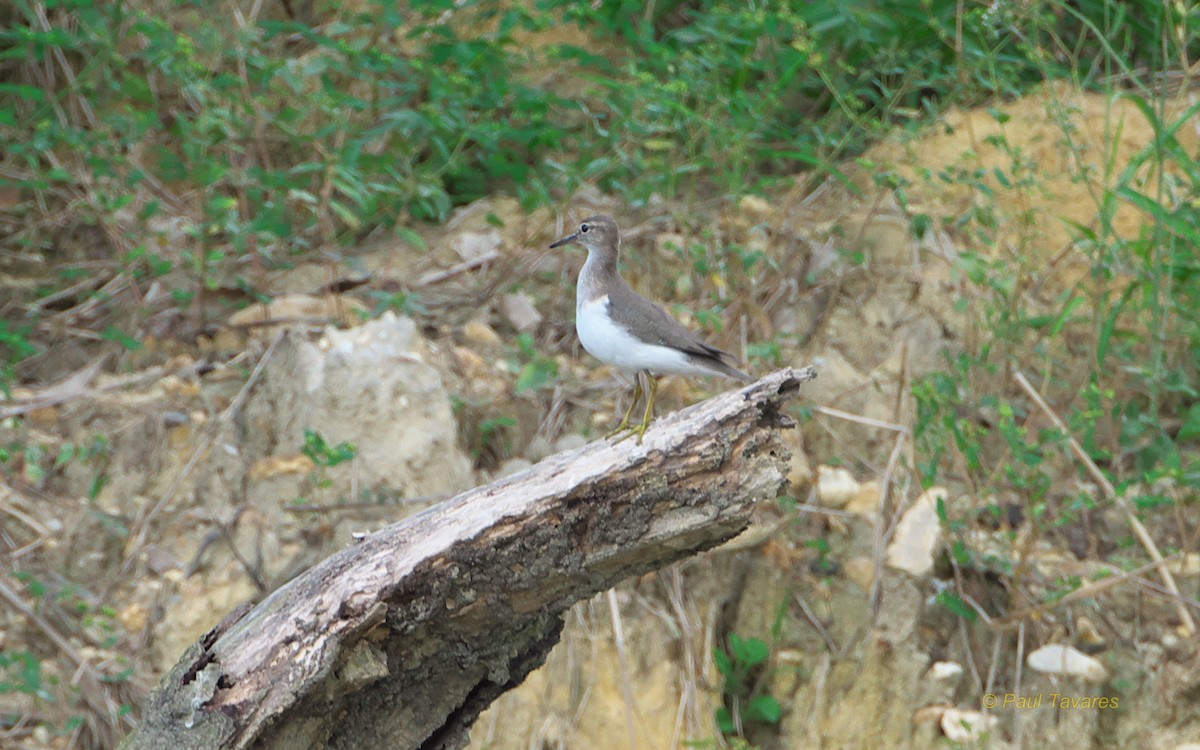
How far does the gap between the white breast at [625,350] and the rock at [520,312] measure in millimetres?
1896

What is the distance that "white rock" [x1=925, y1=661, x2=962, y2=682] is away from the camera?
486 cm

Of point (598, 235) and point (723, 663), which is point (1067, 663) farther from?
point (598, 235)

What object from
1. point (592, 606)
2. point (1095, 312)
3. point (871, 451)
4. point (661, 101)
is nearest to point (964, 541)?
point (871, 451)

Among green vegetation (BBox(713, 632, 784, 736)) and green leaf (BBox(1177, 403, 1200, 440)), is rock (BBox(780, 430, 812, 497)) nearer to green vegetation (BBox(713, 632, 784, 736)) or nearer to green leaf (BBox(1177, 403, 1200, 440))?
green vegetation (BBox(713, 632, 784, 736))

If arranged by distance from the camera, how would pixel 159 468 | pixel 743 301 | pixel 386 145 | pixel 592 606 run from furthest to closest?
pixel 386 145 < pixel 743 301 < pixel 159 468 < pixel 592 606

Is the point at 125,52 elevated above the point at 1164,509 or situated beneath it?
elevated above

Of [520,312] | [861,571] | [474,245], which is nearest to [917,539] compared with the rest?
[861,571]

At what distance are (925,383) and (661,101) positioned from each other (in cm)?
177

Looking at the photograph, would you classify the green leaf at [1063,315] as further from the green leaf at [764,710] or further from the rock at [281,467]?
the rock at [281,467]

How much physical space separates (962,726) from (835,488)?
3.65 feet

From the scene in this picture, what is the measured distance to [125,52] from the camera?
685 centimetres

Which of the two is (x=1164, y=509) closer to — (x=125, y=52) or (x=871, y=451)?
(x=871, y=451)

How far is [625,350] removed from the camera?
3.97m

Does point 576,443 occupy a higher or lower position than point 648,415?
lower
